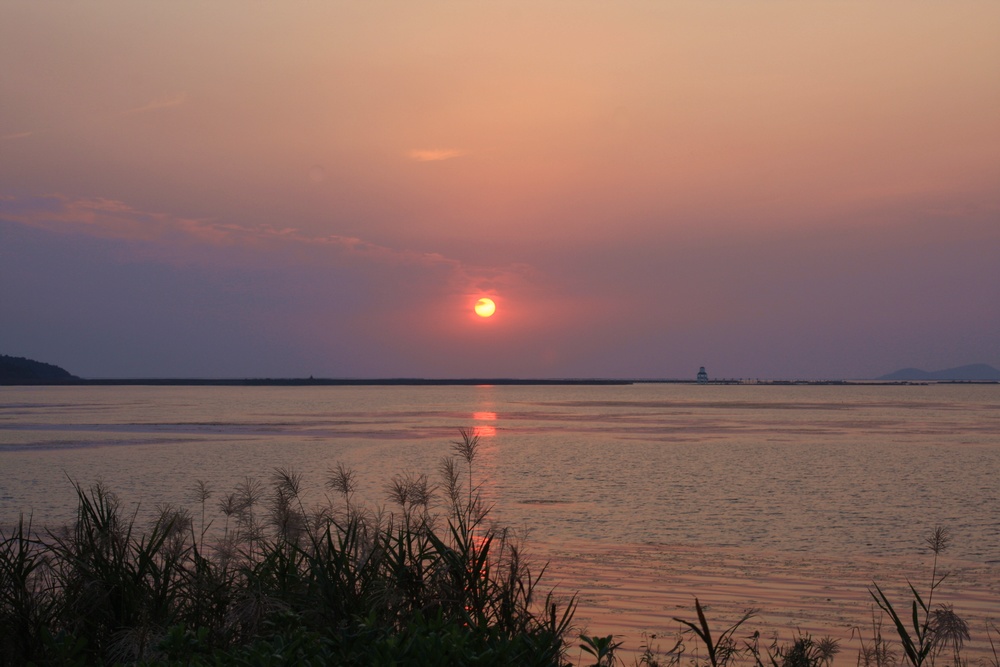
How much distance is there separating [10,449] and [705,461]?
34632mm

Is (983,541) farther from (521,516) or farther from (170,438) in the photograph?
(170,438)

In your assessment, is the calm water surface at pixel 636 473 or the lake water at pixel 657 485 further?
the calm water surface at pixel 636 473

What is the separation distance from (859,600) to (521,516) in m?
10.9

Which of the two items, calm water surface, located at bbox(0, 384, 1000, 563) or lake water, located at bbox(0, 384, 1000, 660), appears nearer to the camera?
lake water, located at bbox(0, 384, 1000, 660)

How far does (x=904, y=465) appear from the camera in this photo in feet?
127

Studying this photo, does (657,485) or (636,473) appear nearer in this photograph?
(657,485)

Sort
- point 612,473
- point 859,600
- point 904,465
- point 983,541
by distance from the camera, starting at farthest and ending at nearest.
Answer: point 904,465
point 612,473
point 983,541
point 859,600

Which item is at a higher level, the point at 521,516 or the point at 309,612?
the point at 309,612

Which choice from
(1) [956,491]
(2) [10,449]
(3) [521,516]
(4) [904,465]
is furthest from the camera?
(2) [10,449]

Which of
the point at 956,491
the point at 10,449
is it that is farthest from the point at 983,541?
the point at 10,449

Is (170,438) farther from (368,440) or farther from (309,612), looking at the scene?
(309,612)

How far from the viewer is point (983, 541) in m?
20.8

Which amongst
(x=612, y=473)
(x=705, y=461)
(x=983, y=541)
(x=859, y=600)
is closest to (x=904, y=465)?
(x=705, y=461)

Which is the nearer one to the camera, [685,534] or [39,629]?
[39,629]
